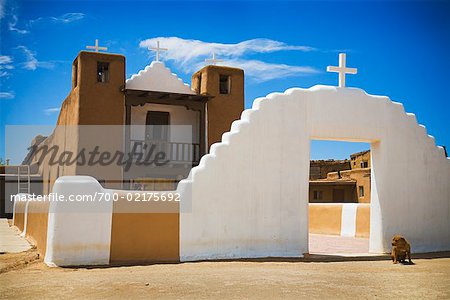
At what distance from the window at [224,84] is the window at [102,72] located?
4.40 m

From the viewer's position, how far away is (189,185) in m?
10.4

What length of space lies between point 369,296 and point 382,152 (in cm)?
612

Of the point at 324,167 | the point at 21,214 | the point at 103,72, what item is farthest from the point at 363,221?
the point at 324,167

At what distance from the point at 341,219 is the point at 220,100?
20.8 feet

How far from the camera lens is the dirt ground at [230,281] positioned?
6.94m

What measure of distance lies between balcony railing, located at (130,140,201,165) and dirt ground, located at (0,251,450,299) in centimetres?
904

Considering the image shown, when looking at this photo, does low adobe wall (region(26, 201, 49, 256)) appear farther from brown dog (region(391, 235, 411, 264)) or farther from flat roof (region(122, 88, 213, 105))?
brown dog (region(391, 235, 411, 264))

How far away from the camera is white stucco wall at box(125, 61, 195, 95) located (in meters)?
19.3

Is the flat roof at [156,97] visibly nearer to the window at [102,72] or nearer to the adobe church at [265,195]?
the window at [102,72]

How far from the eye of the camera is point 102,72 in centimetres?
1870

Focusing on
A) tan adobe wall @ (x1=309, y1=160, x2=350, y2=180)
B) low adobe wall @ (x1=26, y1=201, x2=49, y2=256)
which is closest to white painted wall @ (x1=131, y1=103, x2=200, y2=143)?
low adobe wall @ (x1=26, y1=201, x2=49, y2=256)

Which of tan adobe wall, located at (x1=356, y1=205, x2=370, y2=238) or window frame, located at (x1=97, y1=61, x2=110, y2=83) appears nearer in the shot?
tan adobe wall, located at (x1=356, y1=205, x2=370, y2=238)

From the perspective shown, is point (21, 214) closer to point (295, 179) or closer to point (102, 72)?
point (102, 72)

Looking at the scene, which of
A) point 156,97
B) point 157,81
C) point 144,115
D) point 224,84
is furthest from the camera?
point 224,84
